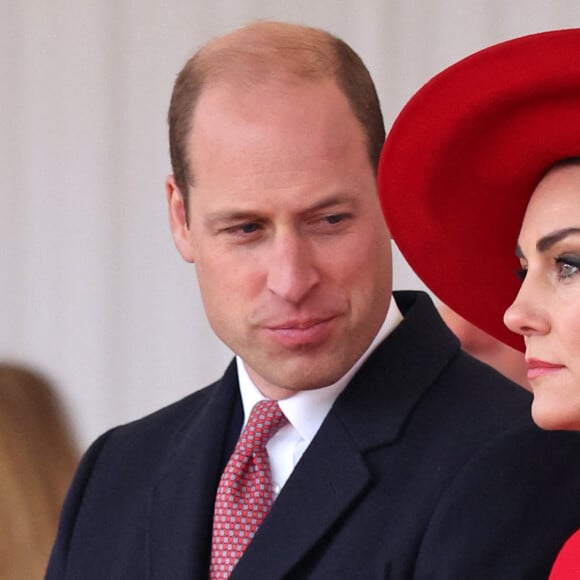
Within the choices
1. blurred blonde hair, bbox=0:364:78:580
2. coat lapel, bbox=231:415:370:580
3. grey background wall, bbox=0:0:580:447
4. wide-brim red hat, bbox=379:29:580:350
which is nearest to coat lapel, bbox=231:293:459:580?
coat lapel, bbox=231:415:370:580

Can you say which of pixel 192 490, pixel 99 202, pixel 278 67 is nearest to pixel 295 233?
pixel 278 67

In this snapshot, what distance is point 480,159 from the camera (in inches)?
47.9

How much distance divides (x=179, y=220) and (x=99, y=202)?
4.80 feet

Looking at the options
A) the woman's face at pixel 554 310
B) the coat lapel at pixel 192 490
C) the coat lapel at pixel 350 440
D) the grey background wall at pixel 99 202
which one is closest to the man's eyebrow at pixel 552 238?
the woman's face at pixel 554 310

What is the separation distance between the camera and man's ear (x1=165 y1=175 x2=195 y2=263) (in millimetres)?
1563

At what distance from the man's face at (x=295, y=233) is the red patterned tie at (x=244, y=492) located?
53 millimetres

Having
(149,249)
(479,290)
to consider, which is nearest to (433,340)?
(479,290)

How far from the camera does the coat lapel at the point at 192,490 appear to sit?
1438mm

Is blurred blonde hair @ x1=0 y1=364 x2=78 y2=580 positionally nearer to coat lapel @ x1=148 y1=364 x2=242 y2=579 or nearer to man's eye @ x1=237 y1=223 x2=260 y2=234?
coat lapel @ x1=148 y1=364 x2=242 y2=579

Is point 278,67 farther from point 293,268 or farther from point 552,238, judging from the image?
point 552,238

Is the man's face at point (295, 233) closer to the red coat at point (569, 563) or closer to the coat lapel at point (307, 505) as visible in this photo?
the coat lapel at point (307, 505)

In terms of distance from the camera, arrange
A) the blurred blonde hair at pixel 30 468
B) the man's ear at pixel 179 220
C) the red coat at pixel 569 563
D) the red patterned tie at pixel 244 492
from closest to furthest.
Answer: the red coat at pixel 569 563
the red patterned tie at pixel 244 492
the man's ear at pixel 179 220
the blurred blonde hair at pixel 30 468

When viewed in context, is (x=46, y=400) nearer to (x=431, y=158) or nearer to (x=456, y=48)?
(x=456, y=48)

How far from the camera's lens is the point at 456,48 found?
276 centimetres
